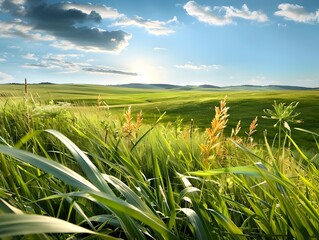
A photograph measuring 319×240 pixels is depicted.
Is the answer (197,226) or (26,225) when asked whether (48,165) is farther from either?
(197,226)

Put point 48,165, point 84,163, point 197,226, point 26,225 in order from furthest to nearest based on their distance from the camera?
point 197,226
point 84,163
point 48,165
point 26,225

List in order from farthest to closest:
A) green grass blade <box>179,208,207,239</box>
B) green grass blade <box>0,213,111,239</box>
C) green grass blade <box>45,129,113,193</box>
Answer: green grass blade <box>179,208,207,239</box> → green grass blade <box>45,129,113,193</box> → green grass blade <box>0,213,111,239</box>

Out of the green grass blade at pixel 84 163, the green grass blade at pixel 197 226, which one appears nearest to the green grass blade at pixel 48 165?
the green grass blade at pixel 84 163

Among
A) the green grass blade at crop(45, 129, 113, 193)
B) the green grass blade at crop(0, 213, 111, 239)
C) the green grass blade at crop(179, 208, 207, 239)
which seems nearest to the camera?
the green grass blade at crop(0, 213, 111, 239)

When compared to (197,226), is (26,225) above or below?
above

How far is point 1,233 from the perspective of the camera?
2.04ft

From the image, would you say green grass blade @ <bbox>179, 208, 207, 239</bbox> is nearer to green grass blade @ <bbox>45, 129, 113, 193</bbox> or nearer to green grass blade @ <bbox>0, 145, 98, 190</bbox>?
green grass blade @ <bbox>45, 129, 113, 193</bbox>

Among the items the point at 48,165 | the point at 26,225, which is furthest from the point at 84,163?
the point at 26,225

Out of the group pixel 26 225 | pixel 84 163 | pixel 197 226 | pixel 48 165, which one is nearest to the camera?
pixel 26 225

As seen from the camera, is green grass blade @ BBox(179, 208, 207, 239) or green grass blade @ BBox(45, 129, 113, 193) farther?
green grass blade @ BBox(179, 208, 207, 239)

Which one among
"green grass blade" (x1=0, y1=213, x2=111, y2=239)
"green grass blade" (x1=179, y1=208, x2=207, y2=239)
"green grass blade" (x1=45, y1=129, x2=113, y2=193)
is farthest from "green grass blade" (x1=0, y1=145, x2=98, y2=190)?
"green grass blade" (x1=179, y1=208, x2=207, y2=239)

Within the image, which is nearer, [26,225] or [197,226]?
[26,225]

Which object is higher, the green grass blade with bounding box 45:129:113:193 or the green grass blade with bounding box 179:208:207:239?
the green grass blade with bounding box 45:129:113:193

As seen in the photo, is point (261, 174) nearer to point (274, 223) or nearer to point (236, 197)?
point (274, 223)
